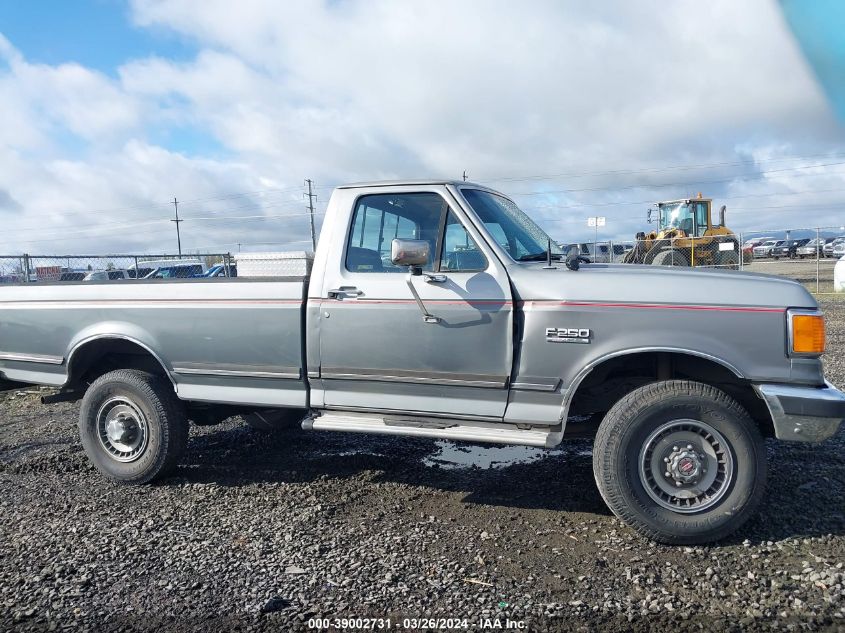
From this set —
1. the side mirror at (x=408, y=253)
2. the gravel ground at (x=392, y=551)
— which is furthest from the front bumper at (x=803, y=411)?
the side mirror at (x=408, y=253)

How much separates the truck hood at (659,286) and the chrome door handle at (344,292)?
106 centimetres

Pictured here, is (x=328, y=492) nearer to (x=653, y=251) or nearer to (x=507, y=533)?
(x=507, y=533)

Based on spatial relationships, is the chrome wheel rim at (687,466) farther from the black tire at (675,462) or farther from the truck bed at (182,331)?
→ the truck bed at (182,331)

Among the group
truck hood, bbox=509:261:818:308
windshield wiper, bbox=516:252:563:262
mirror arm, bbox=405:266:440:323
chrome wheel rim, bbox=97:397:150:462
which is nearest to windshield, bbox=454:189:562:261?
windshield wiper, bbox=516:252:563:262

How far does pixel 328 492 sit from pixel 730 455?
8.88 feet

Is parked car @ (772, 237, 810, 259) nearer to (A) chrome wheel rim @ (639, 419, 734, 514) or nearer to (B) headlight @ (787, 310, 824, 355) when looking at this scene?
(B) headlight @ (787, 310, 824, 355)

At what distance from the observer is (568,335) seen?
12.7 ft

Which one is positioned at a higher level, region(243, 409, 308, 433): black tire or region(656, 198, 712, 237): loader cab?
region(656, 198, 712, 237): loader cab

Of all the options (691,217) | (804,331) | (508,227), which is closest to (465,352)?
(508,227)

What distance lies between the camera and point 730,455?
145 inches

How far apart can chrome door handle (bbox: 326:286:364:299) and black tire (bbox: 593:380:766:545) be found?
5.92 feet

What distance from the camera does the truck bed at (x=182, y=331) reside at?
4523 mm

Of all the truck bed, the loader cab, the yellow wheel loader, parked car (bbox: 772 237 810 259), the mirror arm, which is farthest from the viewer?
parked car (bbox: 772 237 810 259)

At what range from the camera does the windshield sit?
172 inches
